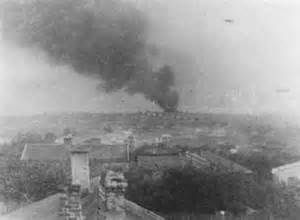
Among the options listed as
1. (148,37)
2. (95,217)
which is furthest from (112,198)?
(148,37)

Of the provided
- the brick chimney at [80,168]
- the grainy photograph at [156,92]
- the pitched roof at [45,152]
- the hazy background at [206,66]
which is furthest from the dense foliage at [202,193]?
the brick chimney at [80,168]

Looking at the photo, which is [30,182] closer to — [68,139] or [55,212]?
[68,139]

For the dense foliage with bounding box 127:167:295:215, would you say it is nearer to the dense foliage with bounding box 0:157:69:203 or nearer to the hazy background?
the dense foliage with bounding box 0:157:69:203

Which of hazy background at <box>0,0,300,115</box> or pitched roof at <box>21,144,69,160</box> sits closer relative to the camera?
hazy background at <box>0,0,300,115</box>

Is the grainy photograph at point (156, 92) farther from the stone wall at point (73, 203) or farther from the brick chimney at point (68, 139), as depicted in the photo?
the stone wall at point (73, 203)

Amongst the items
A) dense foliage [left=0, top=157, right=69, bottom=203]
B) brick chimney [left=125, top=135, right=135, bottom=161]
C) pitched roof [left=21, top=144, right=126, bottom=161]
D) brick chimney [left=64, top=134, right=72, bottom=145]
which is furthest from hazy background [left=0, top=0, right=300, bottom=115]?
pitched roof [left=21, top=144, right=126, bottom=161]

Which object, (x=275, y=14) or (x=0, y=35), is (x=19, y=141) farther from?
(x=275, y=14)
